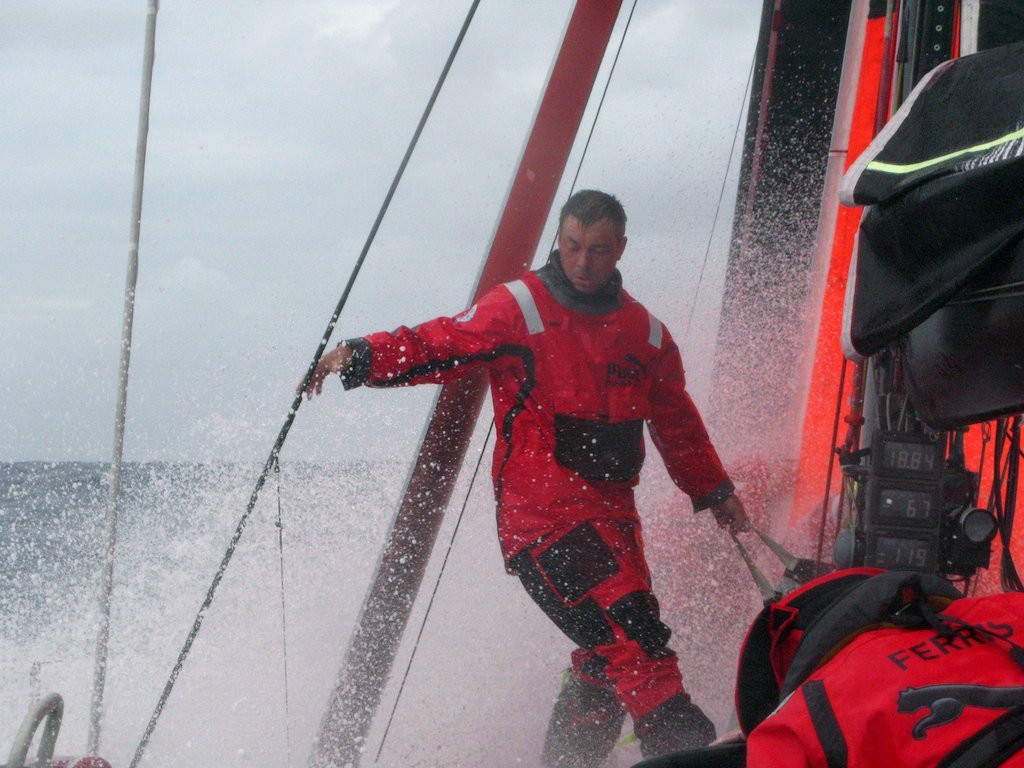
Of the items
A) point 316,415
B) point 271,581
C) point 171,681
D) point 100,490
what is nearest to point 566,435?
point 316,415

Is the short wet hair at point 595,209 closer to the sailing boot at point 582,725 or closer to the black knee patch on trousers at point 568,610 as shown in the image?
the black knee patch on trousers at point 568,610

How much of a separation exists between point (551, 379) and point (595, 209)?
460 mm

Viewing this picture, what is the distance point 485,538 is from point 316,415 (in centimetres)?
109

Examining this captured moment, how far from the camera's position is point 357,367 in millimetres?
2305

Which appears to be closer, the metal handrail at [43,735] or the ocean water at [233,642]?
the metal handrail at [43,735]

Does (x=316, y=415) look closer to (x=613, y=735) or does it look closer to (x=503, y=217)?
(x=503, y=217)

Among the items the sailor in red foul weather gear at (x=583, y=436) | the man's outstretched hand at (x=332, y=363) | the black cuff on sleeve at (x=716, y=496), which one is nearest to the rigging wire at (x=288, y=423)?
the man's outstretched hand at (x=332, y=363)

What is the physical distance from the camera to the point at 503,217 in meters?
3.11

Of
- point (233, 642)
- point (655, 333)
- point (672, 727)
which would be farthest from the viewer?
point (233, 642)

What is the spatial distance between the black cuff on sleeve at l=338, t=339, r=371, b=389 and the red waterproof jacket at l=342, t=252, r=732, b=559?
1.0 inches

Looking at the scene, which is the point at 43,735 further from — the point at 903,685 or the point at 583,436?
the point at 583,436

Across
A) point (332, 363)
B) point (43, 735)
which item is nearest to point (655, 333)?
point (332, 363)

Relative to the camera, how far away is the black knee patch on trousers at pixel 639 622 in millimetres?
2291

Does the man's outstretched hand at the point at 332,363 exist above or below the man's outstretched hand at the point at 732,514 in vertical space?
above
